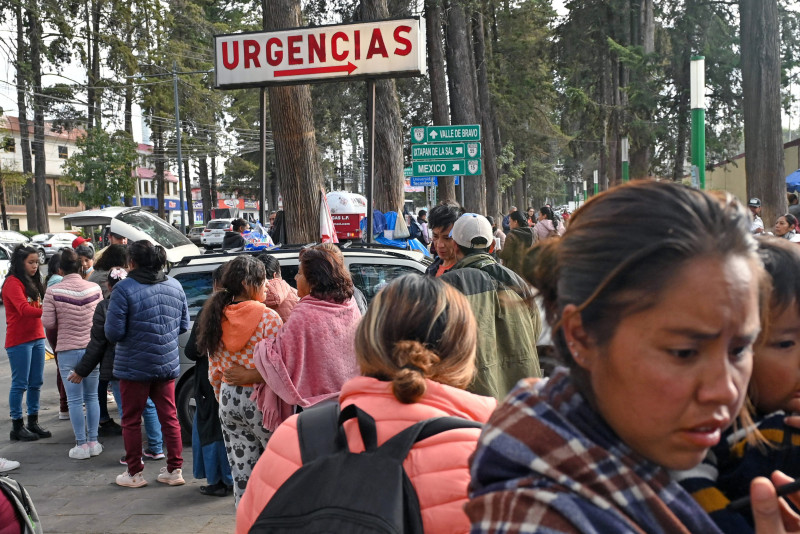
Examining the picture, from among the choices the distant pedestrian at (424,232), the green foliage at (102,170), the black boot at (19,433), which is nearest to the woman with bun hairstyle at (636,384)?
the black boot at (19,433)

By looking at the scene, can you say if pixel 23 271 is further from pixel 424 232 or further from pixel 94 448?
pixel 424 232

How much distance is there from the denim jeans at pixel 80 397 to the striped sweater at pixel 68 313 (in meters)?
0.12

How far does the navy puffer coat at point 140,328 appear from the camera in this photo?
252 inches

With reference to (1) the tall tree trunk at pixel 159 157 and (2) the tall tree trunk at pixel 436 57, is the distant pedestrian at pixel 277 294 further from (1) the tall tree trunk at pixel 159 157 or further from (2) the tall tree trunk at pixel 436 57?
(1) the tall tree trunk at pixel 159 157

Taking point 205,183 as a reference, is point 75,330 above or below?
below

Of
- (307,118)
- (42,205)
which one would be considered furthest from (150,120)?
(307,118)

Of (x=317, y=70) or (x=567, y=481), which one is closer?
(x=567, y=481)

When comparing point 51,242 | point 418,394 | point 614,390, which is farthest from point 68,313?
point 51,242

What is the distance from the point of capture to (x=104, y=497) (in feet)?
21.2

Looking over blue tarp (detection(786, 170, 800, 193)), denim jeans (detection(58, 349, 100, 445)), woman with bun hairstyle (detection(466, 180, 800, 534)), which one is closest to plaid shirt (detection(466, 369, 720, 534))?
woman with bun hairstyle (detection(466, 180, 800, 534))

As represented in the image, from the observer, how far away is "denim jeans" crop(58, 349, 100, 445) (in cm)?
739

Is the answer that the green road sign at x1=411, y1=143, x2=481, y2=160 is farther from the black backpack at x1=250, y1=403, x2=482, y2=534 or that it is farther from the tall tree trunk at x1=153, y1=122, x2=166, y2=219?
the tall tree trunk at x1=153, y1=122, x2=166, y2=219

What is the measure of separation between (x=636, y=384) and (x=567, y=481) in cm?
16

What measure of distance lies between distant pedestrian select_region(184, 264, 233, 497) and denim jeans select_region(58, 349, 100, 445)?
172 cm
